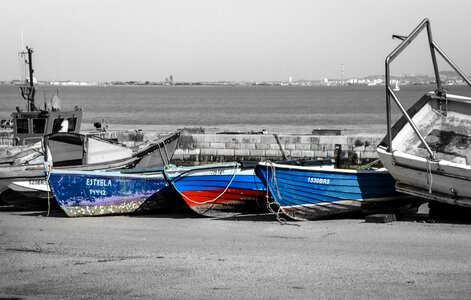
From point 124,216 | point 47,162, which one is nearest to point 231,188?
point 124,216

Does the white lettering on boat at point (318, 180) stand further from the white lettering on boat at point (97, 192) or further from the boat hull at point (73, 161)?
the boat hull at point (73, 161)

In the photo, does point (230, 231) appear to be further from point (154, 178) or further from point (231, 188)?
point (154, 178)

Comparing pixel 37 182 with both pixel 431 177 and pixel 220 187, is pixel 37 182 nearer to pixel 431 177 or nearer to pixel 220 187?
pixel 220 187

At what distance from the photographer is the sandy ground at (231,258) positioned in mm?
8953

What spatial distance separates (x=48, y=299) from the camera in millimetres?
8633

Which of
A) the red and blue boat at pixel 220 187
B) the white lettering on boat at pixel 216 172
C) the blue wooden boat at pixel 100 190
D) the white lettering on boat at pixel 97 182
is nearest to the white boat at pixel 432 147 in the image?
the red and blue boat at pixel 220 187

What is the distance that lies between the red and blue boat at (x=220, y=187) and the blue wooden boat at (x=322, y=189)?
1.18 feet

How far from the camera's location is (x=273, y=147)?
22.2 metres

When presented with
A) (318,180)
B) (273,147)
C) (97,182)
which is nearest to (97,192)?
(97,182)

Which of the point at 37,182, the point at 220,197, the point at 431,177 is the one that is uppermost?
the point at 431,177

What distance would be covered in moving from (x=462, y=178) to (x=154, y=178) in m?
5.45

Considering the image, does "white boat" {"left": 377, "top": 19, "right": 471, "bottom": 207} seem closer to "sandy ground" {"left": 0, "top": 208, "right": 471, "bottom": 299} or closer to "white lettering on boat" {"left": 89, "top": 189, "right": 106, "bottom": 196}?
"sandy ground" {"left": 0, "top": 208, "right": 471, "bottom": 299}

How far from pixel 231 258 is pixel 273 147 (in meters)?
11.8

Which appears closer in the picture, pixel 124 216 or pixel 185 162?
pixel 124 216
